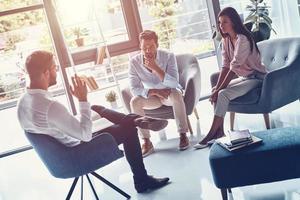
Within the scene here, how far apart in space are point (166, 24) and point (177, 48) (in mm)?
376

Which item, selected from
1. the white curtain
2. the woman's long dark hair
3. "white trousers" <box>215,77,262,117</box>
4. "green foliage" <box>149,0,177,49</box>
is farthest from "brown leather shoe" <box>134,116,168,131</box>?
the white curtain

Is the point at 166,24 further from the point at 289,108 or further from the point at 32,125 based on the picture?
the point at 32,125

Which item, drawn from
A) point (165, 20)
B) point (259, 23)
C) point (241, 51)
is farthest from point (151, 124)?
point (165, 20)

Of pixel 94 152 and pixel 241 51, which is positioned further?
pixel 241 51

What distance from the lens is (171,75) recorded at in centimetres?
371

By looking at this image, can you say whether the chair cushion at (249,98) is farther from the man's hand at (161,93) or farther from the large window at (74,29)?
the large window at (74,29)

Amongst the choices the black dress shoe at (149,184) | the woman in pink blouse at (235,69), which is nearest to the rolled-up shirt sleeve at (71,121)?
the black dress shoe at (149,184)

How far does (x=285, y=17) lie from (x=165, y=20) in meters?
1.53

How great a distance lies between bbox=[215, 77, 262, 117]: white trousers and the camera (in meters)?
3.37

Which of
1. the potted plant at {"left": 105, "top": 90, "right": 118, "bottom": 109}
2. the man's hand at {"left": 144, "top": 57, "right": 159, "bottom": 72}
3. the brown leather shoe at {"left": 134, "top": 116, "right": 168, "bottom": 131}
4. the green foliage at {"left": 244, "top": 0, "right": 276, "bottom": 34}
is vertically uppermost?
the green foliage at {"left": 244, "top": 0, "right": 276, "bottom": 34}

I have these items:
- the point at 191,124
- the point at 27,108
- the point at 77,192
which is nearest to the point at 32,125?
the point at 27,108

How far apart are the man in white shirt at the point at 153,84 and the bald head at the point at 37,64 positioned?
4.67ft

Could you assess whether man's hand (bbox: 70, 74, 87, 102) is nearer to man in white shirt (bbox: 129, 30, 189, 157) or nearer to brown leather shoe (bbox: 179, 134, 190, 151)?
man in white shirt (bbox: 129, 30, 189, 157)

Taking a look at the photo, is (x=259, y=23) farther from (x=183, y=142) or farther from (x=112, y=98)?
(x=112, y=98)
